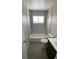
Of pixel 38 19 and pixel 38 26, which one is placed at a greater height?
pixel 38 19

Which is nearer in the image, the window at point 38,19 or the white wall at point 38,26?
the white wall at point 38,26

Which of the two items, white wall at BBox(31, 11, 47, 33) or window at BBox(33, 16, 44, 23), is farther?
window at BBox(33, 16, 44, 23)
